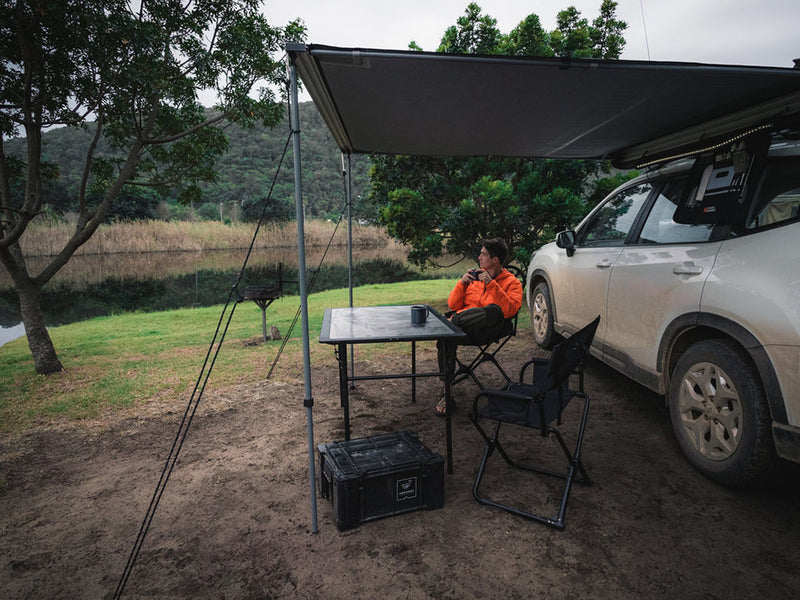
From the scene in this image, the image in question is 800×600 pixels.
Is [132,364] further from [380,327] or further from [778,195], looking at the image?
[778,195]

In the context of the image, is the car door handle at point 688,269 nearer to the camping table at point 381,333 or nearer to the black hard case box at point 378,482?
the camping table at point 381,333

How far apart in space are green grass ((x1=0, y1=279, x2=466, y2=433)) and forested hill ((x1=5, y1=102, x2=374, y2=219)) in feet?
66.9

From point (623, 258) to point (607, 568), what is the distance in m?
2.24

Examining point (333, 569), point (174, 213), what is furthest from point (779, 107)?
point (174, 213)

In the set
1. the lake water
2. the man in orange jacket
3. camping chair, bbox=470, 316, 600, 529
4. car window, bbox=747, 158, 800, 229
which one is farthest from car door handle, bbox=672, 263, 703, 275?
the lake water

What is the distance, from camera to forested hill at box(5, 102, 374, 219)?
108 ft

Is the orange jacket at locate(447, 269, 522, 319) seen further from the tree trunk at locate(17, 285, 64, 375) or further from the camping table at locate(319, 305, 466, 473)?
the tree trunk at locate(17, 285, 64, 375)

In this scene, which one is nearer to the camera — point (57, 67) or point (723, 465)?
point (723, 465)

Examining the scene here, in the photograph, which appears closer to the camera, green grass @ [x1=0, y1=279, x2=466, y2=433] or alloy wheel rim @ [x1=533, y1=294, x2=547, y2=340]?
green grass @ [x1=0, y1=279, x2=466, y2=433]

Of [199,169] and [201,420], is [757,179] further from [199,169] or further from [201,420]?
[199,169]

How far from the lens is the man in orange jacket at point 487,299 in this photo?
12.1 feet

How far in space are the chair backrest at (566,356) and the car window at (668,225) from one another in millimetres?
978

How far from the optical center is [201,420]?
3.90 m

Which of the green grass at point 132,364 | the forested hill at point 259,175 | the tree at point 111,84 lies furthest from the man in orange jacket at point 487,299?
the forested hill at point 259,175
